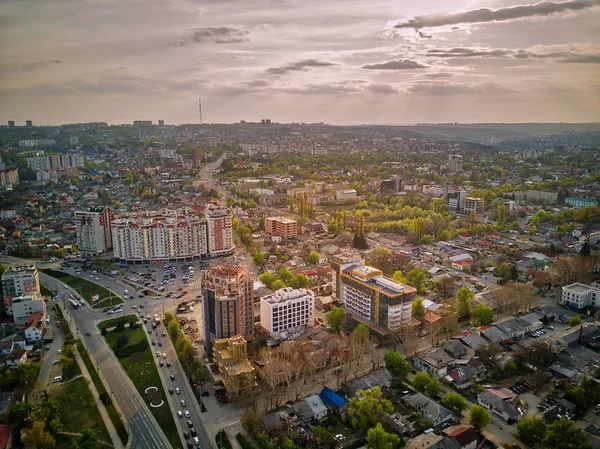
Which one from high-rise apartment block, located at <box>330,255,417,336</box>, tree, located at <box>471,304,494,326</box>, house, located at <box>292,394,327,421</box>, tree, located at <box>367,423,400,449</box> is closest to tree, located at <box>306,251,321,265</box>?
high-rise apartment block, located at <box>330,255,417,336</box>

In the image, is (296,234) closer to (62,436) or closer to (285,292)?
(285,292)

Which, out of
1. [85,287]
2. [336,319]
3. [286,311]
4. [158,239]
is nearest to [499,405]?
[336,319]

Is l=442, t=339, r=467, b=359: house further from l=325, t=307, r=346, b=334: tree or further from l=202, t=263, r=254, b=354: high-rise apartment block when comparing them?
l=202, t=263, r=254, b=354: high-rise apartment block

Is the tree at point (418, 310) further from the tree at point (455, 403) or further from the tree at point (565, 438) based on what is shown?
the tree at point (565, 438)

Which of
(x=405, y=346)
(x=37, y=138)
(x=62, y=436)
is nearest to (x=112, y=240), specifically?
(x=62, y=436)

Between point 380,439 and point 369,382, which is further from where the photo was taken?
point 369,382

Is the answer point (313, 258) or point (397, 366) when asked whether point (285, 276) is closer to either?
point (313, 258)
